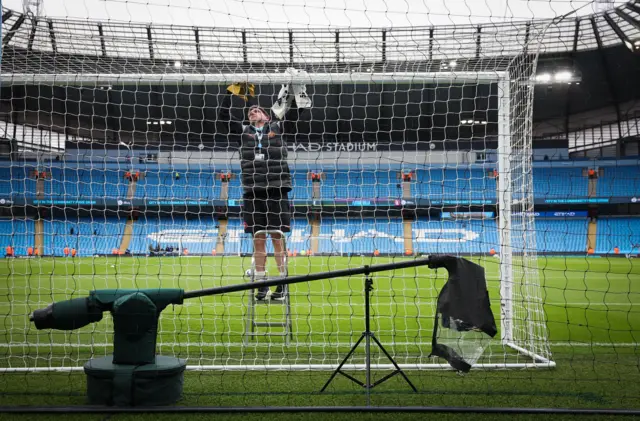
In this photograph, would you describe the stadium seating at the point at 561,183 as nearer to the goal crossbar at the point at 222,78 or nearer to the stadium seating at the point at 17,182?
the stadium seating at the point at 17,182

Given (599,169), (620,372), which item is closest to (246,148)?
(620,372)

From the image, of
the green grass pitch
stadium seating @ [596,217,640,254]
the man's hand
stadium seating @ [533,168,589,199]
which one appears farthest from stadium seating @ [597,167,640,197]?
the man's hand

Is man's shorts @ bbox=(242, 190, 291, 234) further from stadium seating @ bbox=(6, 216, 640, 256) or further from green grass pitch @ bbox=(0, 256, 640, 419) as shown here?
stadium seating @ bbox=(6, 216, 640, 256)

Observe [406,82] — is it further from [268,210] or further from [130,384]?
[130,384]

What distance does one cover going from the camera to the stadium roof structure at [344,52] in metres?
4.73

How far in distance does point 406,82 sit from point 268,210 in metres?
1.73

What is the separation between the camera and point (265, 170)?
5.07m

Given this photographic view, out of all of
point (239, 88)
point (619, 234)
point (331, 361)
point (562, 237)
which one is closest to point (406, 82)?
point (239, 88)

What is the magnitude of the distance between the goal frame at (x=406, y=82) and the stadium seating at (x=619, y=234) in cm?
2562

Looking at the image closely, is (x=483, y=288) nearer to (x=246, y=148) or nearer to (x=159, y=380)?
(x=159, y=380)

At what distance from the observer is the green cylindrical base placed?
3.08m

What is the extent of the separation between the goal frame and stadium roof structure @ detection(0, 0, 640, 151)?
0.02 meters

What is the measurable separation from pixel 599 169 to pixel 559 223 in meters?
3.48

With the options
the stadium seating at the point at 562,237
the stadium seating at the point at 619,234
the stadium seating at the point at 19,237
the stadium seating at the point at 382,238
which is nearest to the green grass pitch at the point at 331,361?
the stadium seating at the point at 382,238
